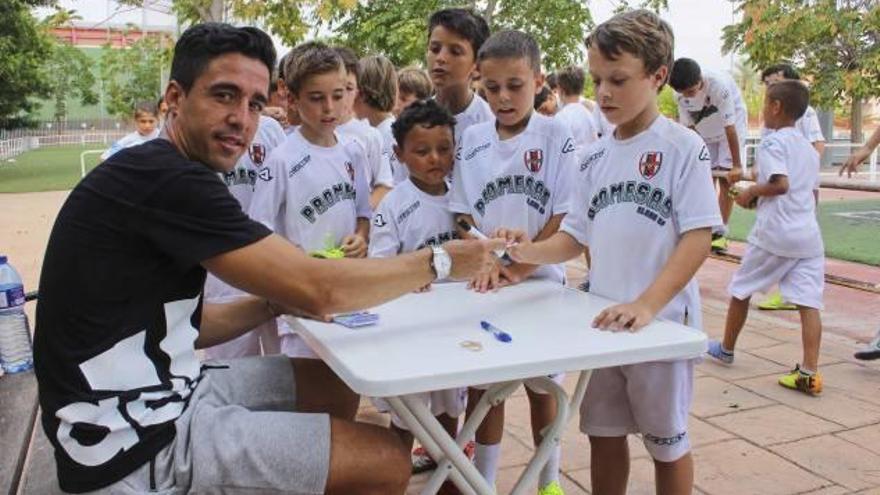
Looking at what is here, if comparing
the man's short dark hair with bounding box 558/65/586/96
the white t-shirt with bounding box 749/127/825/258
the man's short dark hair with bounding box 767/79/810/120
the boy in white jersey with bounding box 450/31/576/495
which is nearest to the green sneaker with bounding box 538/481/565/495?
the boy in white jersey with bounding box 450/31/576/495

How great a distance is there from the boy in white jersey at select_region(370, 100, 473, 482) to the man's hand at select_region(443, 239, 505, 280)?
0.73 meters

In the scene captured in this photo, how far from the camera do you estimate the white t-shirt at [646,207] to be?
89.2 inches

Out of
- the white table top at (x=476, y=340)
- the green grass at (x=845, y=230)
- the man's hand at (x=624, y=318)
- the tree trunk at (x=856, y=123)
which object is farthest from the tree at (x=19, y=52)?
the man's hand at (x=624, y=318)

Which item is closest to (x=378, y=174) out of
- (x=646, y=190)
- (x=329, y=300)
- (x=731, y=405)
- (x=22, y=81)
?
(x=646, y=190)

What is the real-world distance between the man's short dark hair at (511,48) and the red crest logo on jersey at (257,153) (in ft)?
3.53

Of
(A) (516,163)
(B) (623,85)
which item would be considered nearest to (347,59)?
(A) (516,163)

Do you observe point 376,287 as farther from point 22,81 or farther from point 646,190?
point 22,81

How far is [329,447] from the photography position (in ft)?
5.88

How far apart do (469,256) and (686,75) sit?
15.7ft

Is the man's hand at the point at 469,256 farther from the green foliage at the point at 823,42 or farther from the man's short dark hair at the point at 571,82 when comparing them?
the green foliage at the point at 823,42

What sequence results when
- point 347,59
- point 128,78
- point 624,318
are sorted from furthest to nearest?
point 128,78
point 347,59
point 624,318

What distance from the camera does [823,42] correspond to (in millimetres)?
19953

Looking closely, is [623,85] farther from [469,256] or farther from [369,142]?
[369,142]

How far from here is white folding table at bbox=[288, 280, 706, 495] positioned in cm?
162
